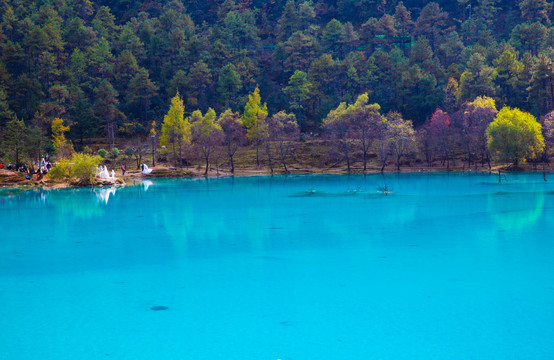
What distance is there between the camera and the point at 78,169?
5856 cm

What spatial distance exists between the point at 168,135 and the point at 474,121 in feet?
152

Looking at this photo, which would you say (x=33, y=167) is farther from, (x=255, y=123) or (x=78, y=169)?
(x=255, y=123)

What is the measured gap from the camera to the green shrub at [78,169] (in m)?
58.4

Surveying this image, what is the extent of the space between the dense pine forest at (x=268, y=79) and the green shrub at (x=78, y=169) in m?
4.68

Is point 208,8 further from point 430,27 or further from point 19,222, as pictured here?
point 19,222

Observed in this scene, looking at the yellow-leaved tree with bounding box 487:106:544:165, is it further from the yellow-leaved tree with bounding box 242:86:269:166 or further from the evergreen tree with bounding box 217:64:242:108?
the evergreen tree with bounding box 217:64:242:108

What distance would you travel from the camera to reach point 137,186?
60.8m

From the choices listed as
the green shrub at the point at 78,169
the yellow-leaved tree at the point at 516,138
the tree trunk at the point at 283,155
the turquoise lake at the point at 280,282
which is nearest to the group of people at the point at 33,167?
the green shrub at the point at 78,169

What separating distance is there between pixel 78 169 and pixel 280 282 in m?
45.0

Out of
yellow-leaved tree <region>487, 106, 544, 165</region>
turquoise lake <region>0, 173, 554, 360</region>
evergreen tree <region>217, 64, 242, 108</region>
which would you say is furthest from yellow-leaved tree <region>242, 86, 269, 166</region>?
turquoise lake <region>0, 173, 554, 360</region>

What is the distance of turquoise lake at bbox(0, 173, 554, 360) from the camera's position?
14.0m

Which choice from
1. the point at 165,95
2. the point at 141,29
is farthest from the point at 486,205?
the point at 141,29

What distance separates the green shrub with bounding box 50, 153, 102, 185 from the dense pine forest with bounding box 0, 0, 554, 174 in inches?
184

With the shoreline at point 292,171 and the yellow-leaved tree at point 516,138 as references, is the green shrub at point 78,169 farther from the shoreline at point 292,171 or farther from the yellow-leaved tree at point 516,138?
the yellow-leaved tree at point 516,138
